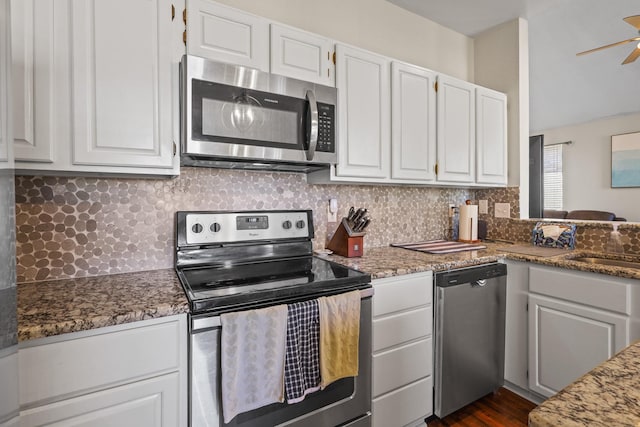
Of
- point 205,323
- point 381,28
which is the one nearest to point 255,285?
point 205,323

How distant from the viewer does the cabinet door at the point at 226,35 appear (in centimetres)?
140

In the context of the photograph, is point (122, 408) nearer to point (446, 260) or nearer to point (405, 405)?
point (405, 405)

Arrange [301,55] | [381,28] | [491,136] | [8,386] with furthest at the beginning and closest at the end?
1. [491,136]
2. [381,28]
3. [301,55]
4. [8,386]

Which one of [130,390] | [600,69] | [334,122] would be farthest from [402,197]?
[600,69]

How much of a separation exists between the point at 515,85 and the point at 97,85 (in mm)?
2787

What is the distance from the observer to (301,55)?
1.67 metres

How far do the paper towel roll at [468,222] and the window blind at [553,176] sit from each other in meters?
4.21

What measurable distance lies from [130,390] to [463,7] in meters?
3.01

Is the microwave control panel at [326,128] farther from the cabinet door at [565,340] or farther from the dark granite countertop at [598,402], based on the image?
the cabinet door at [565,340]

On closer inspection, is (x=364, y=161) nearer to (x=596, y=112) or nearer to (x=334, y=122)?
(x=334, y=122)

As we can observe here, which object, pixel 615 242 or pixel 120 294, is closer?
pixel 120 294

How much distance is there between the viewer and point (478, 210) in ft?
9.34

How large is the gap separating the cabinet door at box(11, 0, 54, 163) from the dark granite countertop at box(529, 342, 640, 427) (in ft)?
4.94

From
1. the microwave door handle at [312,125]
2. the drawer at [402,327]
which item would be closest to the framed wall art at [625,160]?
the drawer at [402,327]
